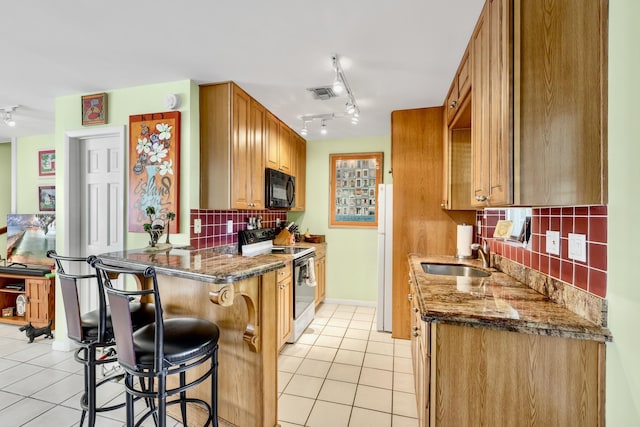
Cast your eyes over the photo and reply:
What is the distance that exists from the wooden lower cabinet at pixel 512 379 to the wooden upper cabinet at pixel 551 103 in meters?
0.55

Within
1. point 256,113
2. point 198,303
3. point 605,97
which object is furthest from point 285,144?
point 605,97

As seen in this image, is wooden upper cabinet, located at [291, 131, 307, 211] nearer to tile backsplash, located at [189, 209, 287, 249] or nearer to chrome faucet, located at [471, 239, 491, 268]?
tile backsplash, located at [189, 209, 287, 249]

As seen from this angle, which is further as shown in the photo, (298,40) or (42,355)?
(42,355)

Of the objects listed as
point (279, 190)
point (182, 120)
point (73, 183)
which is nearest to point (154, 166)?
point (182, 120)

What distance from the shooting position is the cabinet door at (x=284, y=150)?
368 cm

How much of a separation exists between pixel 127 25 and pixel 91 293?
2.42 m

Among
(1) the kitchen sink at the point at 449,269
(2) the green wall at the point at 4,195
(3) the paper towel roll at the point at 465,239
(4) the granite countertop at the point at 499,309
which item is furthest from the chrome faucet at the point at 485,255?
(2) the green wall at the point at 4,195

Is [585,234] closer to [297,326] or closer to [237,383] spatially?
[237,383]

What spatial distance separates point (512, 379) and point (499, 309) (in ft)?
0.87

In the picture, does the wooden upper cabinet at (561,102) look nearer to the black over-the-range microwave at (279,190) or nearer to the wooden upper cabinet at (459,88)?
the wooden upper cabinet at (459,88)

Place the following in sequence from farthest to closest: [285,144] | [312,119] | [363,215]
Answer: [363,215]
[285,144]
[312,119]

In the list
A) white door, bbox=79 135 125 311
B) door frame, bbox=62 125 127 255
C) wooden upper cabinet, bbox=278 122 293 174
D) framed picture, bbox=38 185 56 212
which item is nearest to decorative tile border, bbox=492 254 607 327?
wooden upper cabinet, bbox=278 122 293 174

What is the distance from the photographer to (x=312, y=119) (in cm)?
356

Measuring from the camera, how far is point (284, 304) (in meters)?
2.88
